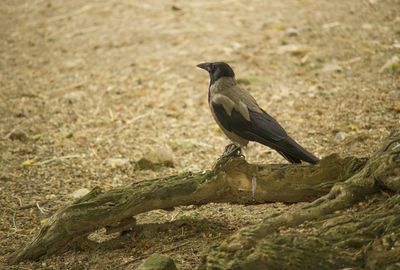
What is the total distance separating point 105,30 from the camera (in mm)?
9867

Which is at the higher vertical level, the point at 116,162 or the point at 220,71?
the point at 220,71

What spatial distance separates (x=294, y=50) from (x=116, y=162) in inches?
136

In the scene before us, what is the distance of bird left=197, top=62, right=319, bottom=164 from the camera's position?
165 inches

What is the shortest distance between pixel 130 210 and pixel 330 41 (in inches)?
214

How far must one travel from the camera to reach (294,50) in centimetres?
823

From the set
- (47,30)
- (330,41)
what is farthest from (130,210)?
(47,30)

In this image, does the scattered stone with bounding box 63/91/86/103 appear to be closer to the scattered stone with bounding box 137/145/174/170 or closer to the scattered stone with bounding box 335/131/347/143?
the scattered stone with bounding box 137/145/174/170

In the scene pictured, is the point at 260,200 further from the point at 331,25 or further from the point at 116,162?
the point at 331,25

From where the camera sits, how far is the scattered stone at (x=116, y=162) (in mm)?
5945

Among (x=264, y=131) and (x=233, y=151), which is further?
(x=233, y=151)

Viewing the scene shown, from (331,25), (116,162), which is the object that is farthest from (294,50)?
(116,162)

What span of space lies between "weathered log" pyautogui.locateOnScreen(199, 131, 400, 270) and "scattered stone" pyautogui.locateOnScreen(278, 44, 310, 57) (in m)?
5.09

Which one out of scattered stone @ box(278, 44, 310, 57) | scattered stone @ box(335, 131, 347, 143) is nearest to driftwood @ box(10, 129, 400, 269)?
scattered stone @ box(335, 131, 347, 143)

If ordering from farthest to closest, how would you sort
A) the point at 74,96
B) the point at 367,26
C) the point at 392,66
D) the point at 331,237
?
1. the point at 367,26
2. the point at 74,96
3. the point at 392,66
4. the point at 331,237
